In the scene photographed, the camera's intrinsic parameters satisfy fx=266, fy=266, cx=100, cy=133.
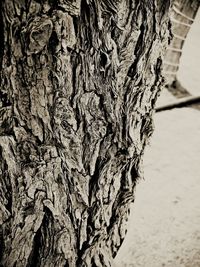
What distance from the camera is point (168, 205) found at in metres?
1.46

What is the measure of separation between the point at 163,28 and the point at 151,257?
95 cm

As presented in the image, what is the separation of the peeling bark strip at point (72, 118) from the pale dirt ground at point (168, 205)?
0.32 m

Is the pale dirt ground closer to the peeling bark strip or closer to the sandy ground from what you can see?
the sandy ground

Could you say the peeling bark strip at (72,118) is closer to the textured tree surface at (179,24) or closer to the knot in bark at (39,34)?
the knot in bark at (39,34)

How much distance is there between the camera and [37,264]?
94cm

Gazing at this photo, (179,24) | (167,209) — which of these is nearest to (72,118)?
(167,209)

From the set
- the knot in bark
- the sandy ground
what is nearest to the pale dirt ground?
the sandy ground

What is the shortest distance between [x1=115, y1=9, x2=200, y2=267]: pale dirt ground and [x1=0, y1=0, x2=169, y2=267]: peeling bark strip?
0.32 m

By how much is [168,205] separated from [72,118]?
3.13 feet

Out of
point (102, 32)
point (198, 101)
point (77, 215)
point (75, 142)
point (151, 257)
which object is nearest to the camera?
point (102, 32)

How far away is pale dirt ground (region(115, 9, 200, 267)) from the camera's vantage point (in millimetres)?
1188

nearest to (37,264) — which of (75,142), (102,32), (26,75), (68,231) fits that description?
(68,231)

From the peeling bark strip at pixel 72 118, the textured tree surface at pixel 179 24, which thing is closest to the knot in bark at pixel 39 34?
the peeling bark strip at pixel 72 118

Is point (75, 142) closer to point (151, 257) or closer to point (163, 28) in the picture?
point (163, 28)
